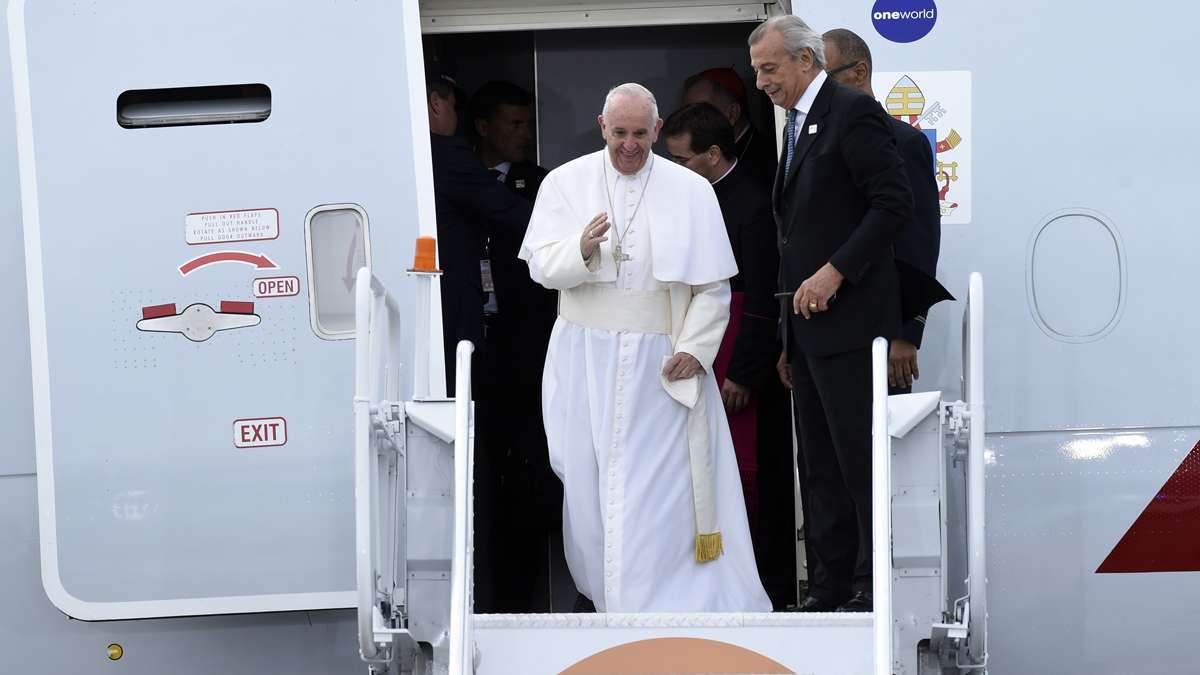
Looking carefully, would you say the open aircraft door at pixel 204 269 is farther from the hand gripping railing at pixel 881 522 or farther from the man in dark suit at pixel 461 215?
the hand gripping railing at pixel 881 522

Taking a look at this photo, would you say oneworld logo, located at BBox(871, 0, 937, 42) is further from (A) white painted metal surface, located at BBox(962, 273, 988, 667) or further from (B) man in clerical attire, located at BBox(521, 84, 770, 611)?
(A) white painted metal surface, located at BBox(962, 273, 988, 667)

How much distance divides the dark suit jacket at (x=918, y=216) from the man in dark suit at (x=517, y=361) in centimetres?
207

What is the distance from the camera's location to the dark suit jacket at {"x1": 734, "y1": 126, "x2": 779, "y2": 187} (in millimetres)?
5793

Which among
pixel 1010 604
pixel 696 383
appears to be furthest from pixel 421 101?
pixel 1010 604

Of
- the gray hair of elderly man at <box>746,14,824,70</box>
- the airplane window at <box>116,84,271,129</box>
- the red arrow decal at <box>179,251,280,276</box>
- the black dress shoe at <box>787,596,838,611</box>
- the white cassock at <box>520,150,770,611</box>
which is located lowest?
the black dress shoe at <box>787,596,838,611</box>

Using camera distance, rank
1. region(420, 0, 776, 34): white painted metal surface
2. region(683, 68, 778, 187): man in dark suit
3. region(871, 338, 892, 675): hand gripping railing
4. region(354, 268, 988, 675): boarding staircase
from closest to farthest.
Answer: region(871, 338, 892, 675): hand gripping railing → region(354, 268, 988, 675): boarding staircase → region(420, 0, 776, 34): white painted metal surface → region(683, 68, 778, 187): man in dark suit

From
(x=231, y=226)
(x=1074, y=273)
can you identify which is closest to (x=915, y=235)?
(x=1074, y=273)

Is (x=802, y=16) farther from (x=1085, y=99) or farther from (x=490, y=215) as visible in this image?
(x=490, y=215)

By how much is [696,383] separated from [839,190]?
2.45 feet

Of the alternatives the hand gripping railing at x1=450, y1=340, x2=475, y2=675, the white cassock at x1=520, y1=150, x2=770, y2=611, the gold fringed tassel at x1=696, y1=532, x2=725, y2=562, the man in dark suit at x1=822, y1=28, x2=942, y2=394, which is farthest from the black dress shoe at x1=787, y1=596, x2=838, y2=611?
the hand gripping railing at x1=450, y1=340, x2=475, y2=675

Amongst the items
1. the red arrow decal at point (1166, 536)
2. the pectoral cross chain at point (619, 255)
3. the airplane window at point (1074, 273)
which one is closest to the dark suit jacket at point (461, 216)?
the pectoral cross chain at point (619, 255)

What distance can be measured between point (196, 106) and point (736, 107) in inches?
86.1

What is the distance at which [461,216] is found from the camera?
5453mm

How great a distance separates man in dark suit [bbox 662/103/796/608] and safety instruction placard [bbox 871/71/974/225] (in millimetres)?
700
